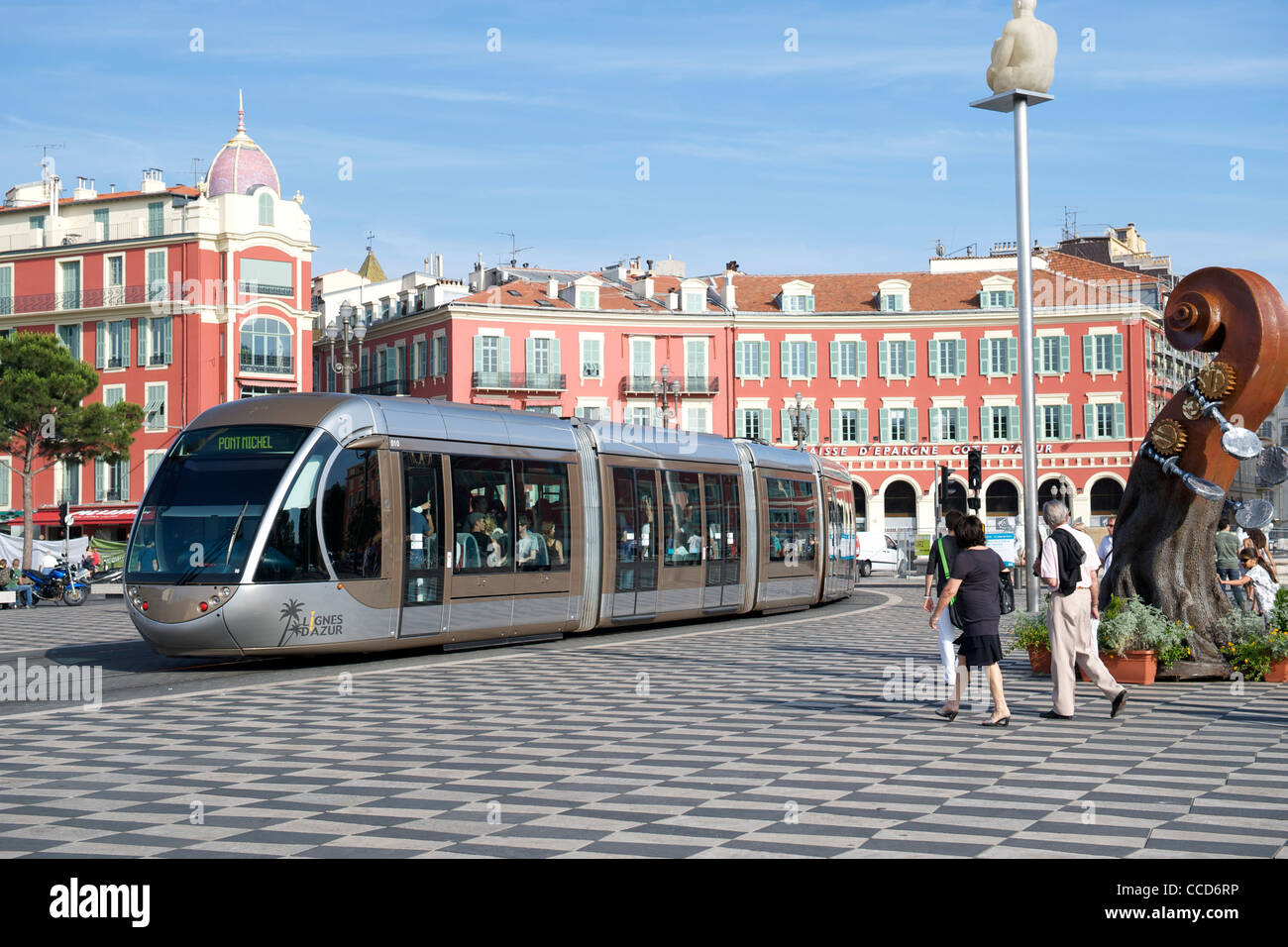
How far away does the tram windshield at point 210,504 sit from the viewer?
1491 cm

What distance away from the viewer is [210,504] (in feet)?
49.7

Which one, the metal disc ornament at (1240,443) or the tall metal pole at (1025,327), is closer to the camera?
the metal disc ornament at (1240,443)

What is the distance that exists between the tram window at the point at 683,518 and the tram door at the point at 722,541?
287mm

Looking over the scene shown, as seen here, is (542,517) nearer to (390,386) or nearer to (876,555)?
(876,555)

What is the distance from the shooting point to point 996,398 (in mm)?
66125

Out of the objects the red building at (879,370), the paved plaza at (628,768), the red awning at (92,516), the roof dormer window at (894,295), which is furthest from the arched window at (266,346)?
the paved plaza at (628,768)

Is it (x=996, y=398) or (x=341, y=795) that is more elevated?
(x=996, y=398)

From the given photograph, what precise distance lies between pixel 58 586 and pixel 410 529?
70.5 ft

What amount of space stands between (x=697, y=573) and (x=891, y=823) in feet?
49.6

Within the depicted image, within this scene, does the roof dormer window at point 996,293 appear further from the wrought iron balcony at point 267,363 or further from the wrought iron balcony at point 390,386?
the wrought iron balcony at point 267,363

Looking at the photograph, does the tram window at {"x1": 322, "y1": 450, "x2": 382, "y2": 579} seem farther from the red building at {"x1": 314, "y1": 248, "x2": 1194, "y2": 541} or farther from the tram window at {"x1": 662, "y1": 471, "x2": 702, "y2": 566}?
the red building at {"x1": 314, "y1": 248, "x2": 1194, "y2": 541}
